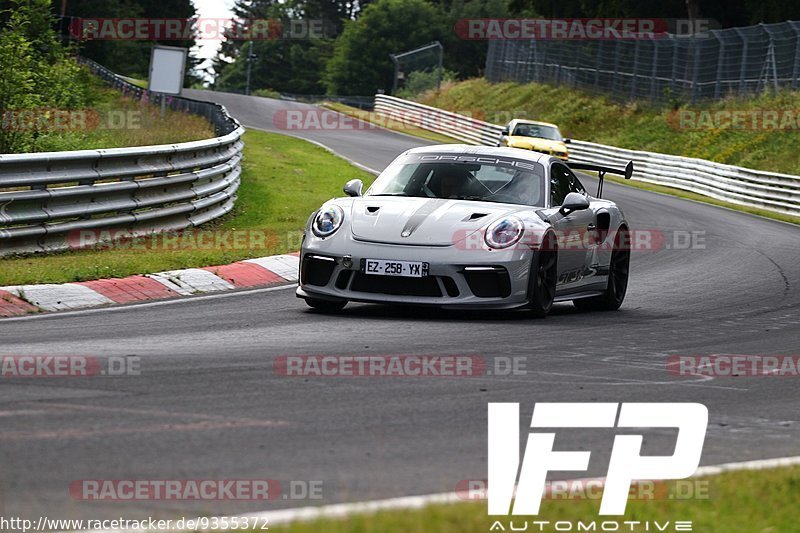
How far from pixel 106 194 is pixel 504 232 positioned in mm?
5379

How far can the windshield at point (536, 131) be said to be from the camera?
35.4 metres

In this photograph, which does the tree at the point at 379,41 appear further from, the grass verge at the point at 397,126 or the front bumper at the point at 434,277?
the front bumper at the point at 434,277

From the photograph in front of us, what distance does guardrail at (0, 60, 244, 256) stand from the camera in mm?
12320

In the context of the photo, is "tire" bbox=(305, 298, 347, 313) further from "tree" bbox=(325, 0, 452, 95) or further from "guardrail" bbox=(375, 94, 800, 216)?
"tree" bbox=(325, 0, 452, 95)

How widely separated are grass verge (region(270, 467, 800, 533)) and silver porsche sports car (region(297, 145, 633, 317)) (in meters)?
4.81

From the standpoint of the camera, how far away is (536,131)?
35656 mm

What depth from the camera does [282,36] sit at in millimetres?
157875

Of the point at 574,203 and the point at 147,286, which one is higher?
the point at 574,203

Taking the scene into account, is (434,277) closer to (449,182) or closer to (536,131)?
(449,182)

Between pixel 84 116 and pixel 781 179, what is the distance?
16.3 metres

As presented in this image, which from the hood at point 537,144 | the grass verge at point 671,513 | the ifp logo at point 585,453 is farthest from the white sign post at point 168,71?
the grass verge at point 671,513

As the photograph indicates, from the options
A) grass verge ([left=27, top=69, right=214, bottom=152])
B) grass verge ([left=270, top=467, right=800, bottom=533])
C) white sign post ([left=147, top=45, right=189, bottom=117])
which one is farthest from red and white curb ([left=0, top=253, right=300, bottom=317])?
white sign post ([left=147, top=45, right=189, bottom=117])

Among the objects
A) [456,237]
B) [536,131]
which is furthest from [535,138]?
[456,237]

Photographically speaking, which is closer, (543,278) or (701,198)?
(543,278)
